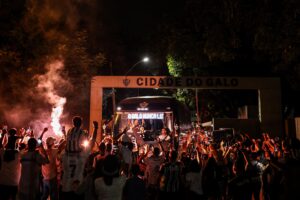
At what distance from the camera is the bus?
1630cm

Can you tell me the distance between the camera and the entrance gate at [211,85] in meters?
21.9

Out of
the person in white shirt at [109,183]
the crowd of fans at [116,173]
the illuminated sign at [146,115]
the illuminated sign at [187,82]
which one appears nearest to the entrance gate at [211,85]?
the illuminated sign at [187,82]

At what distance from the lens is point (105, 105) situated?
41688mm

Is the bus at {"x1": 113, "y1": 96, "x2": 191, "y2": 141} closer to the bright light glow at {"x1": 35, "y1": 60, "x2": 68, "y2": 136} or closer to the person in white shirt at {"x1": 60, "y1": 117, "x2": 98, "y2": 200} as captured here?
the bright light glow at {"x1": 35, "y1": 60, "x2": 68, "y2": 136}

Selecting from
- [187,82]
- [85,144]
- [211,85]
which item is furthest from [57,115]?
[85,144]

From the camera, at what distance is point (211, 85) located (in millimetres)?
22484

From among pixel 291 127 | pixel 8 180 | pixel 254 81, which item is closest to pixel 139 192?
pixel 8 180

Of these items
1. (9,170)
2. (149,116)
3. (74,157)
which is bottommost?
(9,170)

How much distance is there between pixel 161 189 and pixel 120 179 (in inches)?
83.2

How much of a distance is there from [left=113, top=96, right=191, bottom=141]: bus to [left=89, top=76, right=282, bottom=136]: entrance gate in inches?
212

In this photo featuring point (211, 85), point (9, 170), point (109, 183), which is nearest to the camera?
point (109, 183)

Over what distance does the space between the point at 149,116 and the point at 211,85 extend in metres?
7.24

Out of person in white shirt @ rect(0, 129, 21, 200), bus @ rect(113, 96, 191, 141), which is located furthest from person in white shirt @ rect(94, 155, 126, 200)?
bus @ rect(113, 96, 191, 141)

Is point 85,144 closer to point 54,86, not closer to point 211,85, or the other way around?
point 54,86
